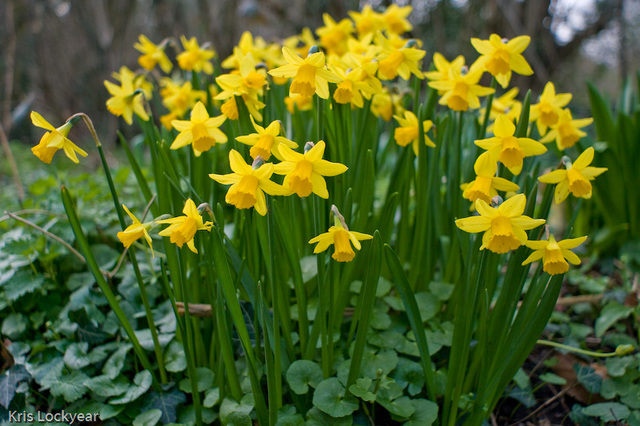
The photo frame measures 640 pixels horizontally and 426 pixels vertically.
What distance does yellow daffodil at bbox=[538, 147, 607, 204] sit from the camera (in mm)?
1149

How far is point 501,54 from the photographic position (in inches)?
52.1

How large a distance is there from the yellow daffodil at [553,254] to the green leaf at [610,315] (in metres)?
0.88

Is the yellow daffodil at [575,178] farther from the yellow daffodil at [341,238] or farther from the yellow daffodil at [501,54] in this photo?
the yellow daffodil at [341,238]

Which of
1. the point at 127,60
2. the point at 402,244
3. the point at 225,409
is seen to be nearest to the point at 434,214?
the point at 402,244

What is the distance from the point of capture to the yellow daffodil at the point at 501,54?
4.33 ft

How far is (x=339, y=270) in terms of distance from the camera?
132 centimetres

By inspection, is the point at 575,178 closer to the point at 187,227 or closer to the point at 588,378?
the point at 588,378

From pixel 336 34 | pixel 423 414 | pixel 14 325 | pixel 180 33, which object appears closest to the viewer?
pixel 423 414

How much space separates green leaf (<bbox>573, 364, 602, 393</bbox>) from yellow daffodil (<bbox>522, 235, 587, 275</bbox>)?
2.18ft

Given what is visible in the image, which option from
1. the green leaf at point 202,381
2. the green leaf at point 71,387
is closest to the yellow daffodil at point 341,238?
the green leaf at point 202,381

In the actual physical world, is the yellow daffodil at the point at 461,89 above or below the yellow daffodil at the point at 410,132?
above

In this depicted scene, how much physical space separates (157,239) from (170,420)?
2.60 feet

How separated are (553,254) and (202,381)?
1057 millimetres

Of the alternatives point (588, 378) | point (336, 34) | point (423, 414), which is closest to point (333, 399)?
point (423, 414)
